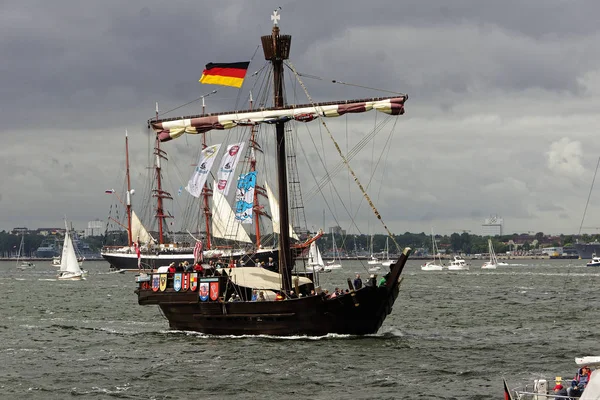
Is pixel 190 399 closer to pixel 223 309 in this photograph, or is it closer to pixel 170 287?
pixel 223 309

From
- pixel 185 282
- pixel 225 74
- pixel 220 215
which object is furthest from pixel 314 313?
pixel 220 215

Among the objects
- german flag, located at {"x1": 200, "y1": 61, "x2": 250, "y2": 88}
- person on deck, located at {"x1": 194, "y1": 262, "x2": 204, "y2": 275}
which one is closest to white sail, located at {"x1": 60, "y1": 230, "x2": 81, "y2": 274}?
german flag, located at {"x1": 200, "y1": 61, "x2": 250, "y2": 88}

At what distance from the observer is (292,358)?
48.1m

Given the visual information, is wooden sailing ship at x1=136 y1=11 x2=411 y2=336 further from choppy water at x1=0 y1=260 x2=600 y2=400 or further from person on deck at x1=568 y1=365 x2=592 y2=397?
person on deck at x1=568 y1=365 x2=592 y2=397

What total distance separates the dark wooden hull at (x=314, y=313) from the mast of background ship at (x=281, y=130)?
3982 mm

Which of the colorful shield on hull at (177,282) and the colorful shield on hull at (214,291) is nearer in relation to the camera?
the colorful shield on hull at (214,291)

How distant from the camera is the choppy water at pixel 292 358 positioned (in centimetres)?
4106

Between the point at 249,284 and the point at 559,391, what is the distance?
28.9 metres

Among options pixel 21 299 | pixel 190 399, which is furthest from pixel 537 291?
pixel 190 399

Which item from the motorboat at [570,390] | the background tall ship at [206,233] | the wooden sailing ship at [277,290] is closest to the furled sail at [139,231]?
the background tall ship at [206,233]

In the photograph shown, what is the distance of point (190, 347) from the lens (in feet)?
176

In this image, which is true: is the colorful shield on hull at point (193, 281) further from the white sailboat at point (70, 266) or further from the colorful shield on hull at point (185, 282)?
the white sailboat at point (70, 266)

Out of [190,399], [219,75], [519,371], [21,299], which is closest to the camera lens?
[190,399]

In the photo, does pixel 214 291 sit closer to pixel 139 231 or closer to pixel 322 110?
pixel 322 110
